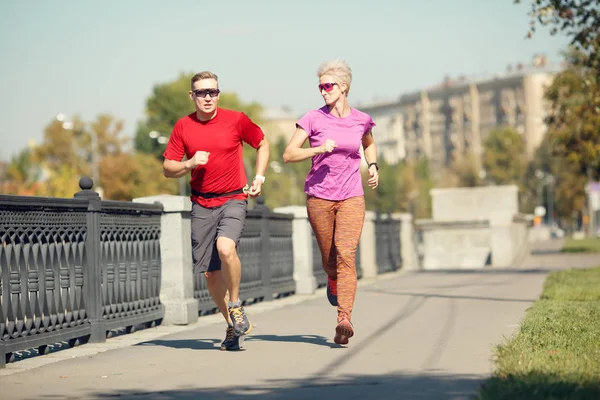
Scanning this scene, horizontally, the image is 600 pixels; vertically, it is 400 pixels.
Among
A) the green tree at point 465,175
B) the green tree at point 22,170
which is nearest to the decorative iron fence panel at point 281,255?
the green tree at point 22,170

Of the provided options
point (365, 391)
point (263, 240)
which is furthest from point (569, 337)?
point (263, 240)

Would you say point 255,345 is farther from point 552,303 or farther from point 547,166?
point 547,166

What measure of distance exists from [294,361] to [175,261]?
430 centimetres

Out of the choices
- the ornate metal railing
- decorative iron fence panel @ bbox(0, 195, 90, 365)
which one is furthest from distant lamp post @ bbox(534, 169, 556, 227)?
decorative iron fence panel @ bbox(0, 195, 90, 365)

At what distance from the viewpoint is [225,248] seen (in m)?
8.55

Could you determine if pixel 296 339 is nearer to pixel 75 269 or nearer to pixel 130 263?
pixel 75 269

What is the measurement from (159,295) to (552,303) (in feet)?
13.5

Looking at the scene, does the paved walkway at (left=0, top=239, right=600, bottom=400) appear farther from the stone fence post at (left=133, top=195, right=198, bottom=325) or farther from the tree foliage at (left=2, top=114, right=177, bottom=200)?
the tree foliage at (left=2, top=114, right=177, bottom=200)

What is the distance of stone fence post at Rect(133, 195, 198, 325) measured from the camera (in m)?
11.9

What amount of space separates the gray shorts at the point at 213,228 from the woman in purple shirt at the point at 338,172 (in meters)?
0.61

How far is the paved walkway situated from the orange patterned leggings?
46 cm

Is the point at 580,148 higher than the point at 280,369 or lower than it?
higher

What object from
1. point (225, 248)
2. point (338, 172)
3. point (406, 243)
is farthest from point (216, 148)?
point (406, 243)

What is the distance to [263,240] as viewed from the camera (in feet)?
51.9
